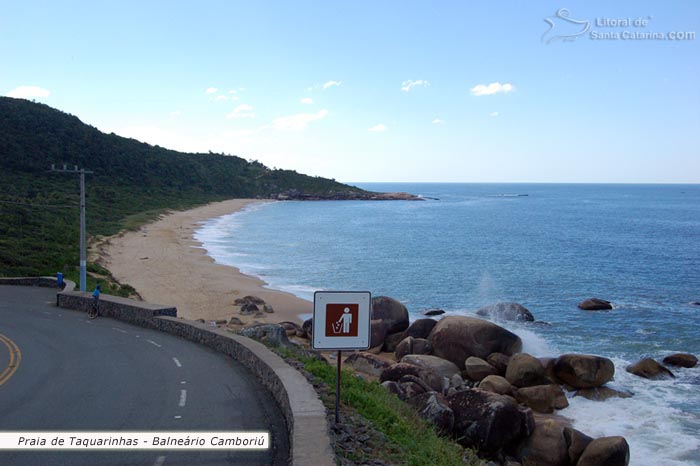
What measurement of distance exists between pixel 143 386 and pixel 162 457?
12.8ft

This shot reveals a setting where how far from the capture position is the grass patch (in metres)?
7.86

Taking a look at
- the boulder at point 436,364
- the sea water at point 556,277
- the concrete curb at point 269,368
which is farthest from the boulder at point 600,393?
the concrete curb at point 269,368

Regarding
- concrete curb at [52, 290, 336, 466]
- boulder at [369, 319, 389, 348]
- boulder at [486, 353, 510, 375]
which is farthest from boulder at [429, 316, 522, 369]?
concrete curb at [52, 290, 336, 466]

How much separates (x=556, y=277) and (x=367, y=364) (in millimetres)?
28355

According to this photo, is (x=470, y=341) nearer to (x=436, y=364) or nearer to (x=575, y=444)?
(x=436, y=364)

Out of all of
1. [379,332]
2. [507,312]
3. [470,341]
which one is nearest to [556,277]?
[507,312]

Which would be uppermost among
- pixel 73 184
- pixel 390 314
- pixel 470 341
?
pixel 73 184

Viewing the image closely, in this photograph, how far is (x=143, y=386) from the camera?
1164 centimetres

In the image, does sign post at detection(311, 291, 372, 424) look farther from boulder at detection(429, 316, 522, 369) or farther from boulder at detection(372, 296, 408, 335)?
boulder at detection(372, 296, 408, 335)

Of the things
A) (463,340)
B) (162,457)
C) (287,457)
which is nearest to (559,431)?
(463,340)

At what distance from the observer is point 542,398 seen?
18359 mm

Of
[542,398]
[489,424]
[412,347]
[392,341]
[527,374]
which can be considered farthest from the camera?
[392,341]

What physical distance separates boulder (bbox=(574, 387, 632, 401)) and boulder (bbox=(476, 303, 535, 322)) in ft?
34.9

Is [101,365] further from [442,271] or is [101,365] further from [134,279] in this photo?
[442,271]
